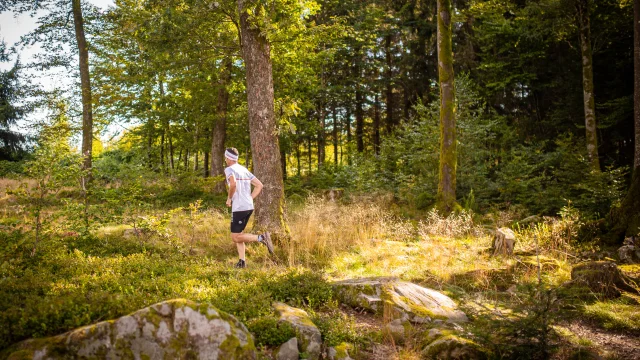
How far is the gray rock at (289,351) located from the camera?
3.75 m

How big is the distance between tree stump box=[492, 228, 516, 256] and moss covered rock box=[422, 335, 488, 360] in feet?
13.1

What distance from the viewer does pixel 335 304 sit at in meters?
4.99

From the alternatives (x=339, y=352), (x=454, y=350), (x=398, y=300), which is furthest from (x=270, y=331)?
(x=454, y=350)

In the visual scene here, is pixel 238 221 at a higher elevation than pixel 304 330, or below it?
higher

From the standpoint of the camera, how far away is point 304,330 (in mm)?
4066

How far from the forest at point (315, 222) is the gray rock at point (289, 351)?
1cm

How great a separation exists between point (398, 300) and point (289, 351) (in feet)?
5.93

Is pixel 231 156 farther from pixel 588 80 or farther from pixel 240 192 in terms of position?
pixel 588 80

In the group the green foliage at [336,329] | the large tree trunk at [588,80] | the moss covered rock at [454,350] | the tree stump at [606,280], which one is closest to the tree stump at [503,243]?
the tree stump at [606,280]

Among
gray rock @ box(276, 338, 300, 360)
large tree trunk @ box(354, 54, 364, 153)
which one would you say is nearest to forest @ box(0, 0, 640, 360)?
gray rock @ box(276, 338, 300, 360)

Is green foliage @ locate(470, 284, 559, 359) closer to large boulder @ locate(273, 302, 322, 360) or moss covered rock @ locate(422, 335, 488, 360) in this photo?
moss covered rock @ locate(422, 335, 488, 360)

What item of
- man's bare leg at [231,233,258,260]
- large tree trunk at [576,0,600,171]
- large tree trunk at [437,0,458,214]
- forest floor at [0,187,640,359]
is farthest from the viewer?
large tree trunk at [576,0,600,171]

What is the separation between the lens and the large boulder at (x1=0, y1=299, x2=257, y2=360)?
9.67 feet

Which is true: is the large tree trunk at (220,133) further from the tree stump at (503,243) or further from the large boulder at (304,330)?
the large boulder at (304,330)
